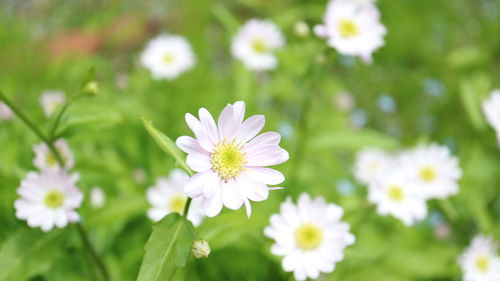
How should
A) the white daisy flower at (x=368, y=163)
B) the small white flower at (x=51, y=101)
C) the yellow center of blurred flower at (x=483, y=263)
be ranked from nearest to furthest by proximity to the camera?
the yellow center of blurred flower at (x=483, y=263) → the small white flower at (x=51, y=101) → the white daisy flower at (x=368, y=163)

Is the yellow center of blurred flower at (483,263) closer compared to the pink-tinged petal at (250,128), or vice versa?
the pink-tinged petal at (250,128)

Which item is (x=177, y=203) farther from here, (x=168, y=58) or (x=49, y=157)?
(x=168, y=58)

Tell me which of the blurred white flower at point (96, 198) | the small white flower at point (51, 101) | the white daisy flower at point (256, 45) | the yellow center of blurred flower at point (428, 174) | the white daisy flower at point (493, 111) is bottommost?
the blurred white flower at point (96, 198)

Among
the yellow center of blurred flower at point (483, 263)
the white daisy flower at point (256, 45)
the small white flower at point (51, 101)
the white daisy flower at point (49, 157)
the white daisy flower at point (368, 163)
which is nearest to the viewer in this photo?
the white daisy flower at point (49, 157)

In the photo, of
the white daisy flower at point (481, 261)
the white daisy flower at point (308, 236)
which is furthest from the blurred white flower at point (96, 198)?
the white daisy flower at point (481, 261)

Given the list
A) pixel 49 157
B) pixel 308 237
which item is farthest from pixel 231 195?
pixel 49 157

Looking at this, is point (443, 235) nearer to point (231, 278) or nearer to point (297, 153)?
point (297, 153)

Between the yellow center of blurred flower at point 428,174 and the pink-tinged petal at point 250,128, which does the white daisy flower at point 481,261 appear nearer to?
the yellow center of blurred flower at point 428,174

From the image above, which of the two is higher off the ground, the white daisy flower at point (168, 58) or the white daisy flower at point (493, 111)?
the white daisy flower at point (168, 58)
